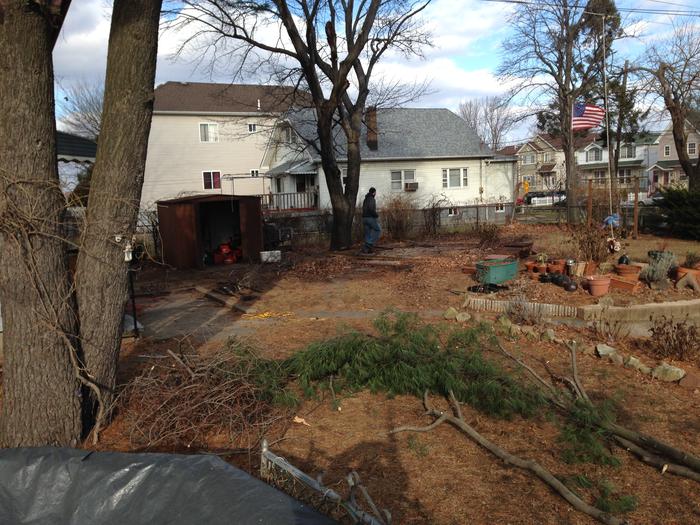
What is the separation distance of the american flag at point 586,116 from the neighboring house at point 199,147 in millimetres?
18999

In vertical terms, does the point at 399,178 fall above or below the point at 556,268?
above

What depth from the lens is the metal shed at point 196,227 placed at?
14.5 meters

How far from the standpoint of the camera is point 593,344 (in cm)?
687

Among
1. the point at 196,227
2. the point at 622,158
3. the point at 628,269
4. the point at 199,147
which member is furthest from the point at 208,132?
the point at 622,158

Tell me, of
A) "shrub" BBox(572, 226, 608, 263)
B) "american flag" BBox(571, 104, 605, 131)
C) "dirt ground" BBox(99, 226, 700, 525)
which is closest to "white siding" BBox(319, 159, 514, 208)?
"american flag" BBox(571, 104, 605, 131)

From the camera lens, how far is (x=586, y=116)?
58.2 ft

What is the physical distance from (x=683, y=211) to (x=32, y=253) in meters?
18.7

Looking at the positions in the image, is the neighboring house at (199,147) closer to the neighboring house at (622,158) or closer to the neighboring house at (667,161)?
the neighboring house at (622,158)

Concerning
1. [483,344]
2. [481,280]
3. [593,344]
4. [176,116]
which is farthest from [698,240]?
[176,116]

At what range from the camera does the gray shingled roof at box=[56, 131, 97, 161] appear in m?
13.0

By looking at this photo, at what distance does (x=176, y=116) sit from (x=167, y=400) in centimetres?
3203

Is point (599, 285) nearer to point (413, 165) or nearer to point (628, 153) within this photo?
point (413, 165)

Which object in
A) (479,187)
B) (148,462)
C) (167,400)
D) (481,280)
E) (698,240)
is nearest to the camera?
(148,462)

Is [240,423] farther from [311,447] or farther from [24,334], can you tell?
[24,334]
